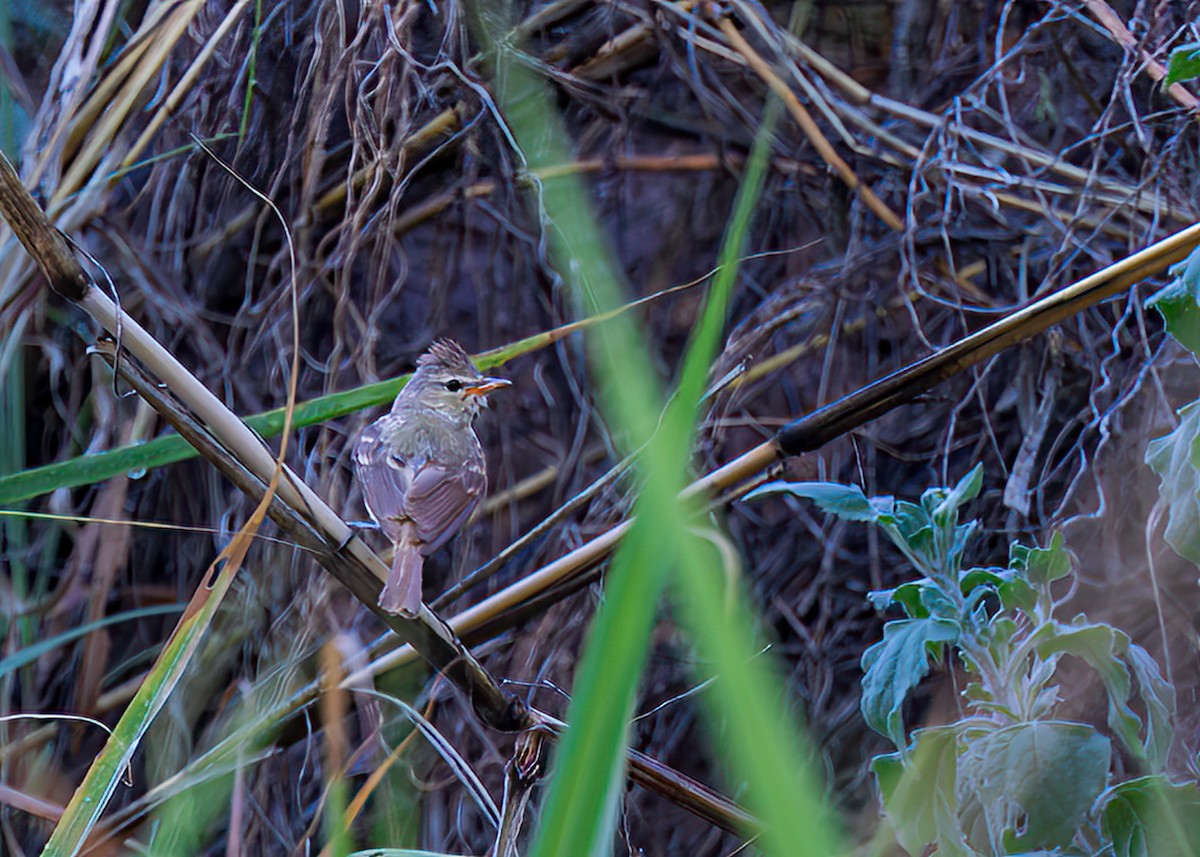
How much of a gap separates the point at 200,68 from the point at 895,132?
4.84 feet

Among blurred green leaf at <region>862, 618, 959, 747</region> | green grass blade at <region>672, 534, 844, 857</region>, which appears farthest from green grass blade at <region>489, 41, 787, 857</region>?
blurred green leaf at <region>862, 618, 959, 747</region>

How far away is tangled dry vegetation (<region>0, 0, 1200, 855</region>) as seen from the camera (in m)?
1.96

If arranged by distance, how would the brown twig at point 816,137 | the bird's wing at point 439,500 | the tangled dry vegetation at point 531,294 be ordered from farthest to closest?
the brown twig at point 816,137 → the tangled dry vegetation at point 531,294 → the bird's wing at point 439,500

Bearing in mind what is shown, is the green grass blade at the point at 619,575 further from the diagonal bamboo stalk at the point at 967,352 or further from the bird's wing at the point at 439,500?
the bird's wing at the point at 439,500

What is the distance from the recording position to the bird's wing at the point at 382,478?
1.83 m

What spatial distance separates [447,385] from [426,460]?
0.21 metres

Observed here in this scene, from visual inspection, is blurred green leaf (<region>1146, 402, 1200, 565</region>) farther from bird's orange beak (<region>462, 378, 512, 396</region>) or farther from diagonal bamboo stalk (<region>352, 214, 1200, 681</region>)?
bird's orange beak (<region>462, 378, 512, 396</region>)

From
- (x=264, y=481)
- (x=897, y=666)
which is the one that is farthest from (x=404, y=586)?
(x=897, y=666)

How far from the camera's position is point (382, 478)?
6.28ft

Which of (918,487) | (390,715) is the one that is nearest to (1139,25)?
(918,487)

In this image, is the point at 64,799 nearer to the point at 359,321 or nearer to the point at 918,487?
the point at 359,321

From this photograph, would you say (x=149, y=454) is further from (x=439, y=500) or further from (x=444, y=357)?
(x=444, y=357)

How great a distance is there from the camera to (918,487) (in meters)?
2.35

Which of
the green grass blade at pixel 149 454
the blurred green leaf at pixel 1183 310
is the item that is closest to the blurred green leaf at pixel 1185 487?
the blurred green leaf at pixel 1183 310
